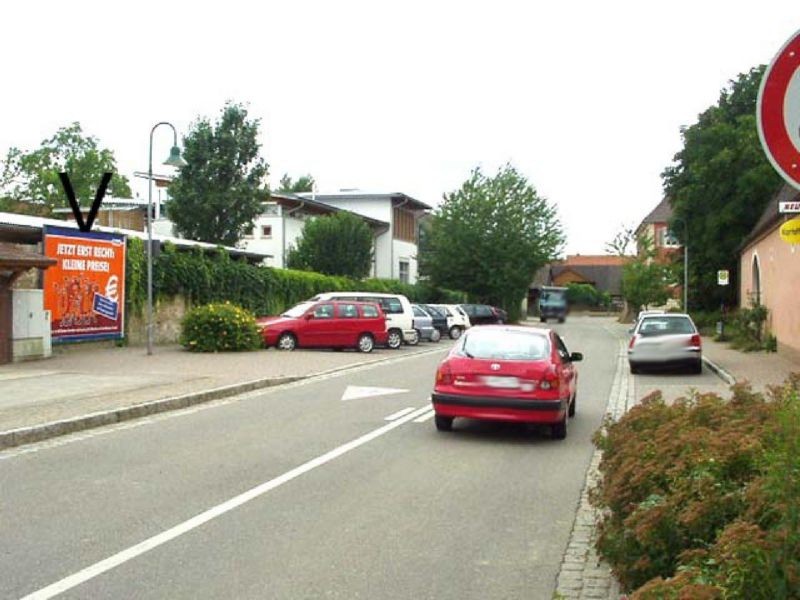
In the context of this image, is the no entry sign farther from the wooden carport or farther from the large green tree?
the large green tree

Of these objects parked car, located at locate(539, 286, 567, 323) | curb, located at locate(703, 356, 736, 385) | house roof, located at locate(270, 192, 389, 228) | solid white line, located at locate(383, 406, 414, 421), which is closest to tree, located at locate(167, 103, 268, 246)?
house roof, located at locate(270, 192, 389, 228)

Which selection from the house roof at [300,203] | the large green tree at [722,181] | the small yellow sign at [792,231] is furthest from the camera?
the house roof at [300,203]

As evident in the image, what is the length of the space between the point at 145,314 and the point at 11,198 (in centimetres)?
3783

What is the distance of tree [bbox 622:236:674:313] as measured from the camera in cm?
6344

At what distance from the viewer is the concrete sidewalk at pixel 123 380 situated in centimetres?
1216

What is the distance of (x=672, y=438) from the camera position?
6000mm

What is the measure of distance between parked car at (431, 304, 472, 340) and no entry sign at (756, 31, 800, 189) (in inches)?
1524

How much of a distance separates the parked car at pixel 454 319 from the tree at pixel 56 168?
95.6 feet

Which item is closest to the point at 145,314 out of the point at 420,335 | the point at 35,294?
the point at 35,294

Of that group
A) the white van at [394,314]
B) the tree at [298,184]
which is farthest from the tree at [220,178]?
the tree at [298,184]

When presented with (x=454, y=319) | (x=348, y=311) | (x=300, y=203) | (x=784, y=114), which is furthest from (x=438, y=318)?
(x=784, y=114)

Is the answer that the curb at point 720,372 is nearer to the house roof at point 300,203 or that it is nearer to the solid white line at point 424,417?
the solid white line at point 424,417

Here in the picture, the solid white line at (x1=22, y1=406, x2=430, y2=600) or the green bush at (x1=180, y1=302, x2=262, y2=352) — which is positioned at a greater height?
the green bush at (x1=180, y1=302, x2=262, y2=352)

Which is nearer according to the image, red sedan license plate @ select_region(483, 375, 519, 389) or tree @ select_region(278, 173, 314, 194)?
red sedan license plate @ select_region(483, 375, 519, 389)
